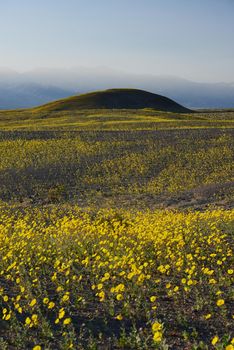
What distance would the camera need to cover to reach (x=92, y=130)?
43719 mm

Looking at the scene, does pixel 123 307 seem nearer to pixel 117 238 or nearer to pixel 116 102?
pixel 117 238

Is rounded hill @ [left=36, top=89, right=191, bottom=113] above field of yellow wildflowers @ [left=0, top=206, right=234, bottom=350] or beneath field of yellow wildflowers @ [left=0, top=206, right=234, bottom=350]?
above

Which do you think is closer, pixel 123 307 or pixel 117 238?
pixel 123 307

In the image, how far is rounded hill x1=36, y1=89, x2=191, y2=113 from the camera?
275 feet

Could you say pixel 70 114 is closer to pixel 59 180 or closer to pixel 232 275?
pixel 59 180

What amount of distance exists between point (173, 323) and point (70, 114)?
60738 millimetres

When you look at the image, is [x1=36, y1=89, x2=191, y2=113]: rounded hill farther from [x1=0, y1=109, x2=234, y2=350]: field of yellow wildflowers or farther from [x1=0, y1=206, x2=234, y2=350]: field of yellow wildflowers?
[x1=0, y1=206, x2=234, y2=350]: field of yellow wildflowers

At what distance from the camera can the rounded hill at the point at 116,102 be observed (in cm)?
8394

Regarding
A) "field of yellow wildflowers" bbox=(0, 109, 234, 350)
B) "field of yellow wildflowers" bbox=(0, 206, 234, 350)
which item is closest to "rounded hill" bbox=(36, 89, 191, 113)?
"field of yellow wildflowers" bbox=(0, 109, 234, 350)

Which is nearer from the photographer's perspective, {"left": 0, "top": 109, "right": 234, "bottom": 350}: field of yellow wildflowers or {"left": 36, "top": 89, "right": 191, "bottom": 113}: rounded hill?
{"left": 0, "top": 109, "right": 234, "bottom": 350}: field of yellow wildflowers

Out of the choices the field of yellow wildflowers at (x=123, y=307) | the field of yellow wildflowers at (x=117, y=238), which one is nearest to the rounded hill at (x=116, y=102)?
the field of yellow wildflowers at (x=117, y=238)

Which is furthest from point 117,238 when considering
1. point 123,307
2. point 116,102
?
point 116,102

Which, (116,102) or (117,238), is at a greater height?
(116,102)

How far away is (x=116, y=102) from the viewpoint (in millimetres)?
88188
